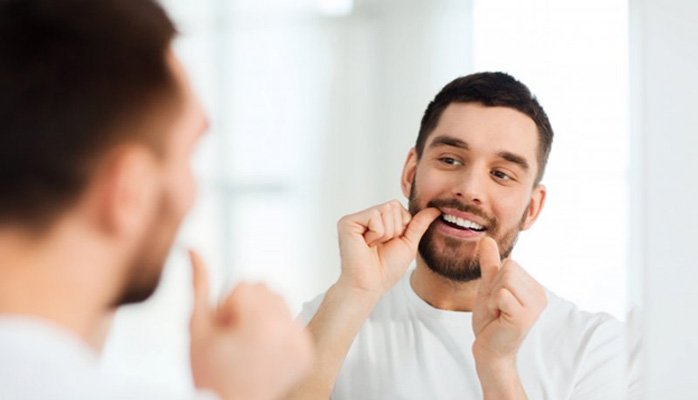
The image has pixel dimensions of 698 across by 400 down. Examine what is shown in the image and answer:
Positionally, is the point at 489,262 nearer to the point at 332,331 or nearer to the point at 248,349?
the point at 332,331

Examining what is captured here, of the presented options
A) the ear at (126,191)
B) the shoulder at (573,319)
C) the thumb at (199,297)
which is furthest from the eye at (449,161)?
the ear at (126,191)

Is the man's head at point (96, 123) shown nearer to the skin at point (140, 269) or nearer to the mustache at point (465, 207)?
the skin at point (140, 269)

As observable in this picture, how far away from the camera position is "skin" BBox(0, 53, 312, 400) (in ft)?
1.85

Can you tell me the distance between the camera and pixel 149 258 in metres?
0.61

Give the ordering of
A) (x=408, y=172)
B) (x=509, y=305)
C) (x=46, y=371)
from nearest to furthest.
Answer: (x=46, y=371) → (x=509, y=305) → (x=408, y=172)

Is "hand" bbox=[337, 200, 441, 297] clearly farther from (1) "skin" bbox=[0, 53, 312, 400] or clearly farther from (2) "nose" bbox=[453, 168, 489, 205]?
(1) "skin" bbox=[0, 53, 312, 400]

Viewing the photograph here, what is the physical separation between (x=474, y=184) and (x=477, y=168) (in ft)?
0.07

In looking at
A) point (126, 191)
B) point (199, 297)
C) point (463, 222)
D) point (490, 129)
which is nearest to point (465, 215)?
point (463, 222)

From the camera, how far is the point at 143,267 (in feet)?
2.02

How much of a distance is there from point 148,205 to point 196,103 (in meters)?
0.08

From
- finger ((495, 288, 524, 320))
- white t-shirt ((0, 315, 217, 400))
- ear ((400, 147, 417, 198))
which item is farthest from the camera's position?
ear ((400, 147, 417, 198))

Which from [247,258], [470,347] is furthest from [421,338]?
[247,258]

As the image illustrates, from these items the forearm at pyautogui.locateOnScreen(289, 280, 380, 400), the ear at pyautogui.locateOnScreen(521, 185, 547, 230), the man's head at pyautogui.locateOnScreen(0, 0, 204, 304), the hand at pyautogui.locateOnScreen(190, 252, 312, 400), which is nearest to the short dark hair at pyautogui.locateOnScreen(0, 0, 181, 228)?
the man's head at pyautogui.locateOnScreen(0, 0, 204, 304)

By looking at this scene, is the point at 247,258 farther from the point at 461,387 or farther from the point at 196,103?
the point at 196,103
